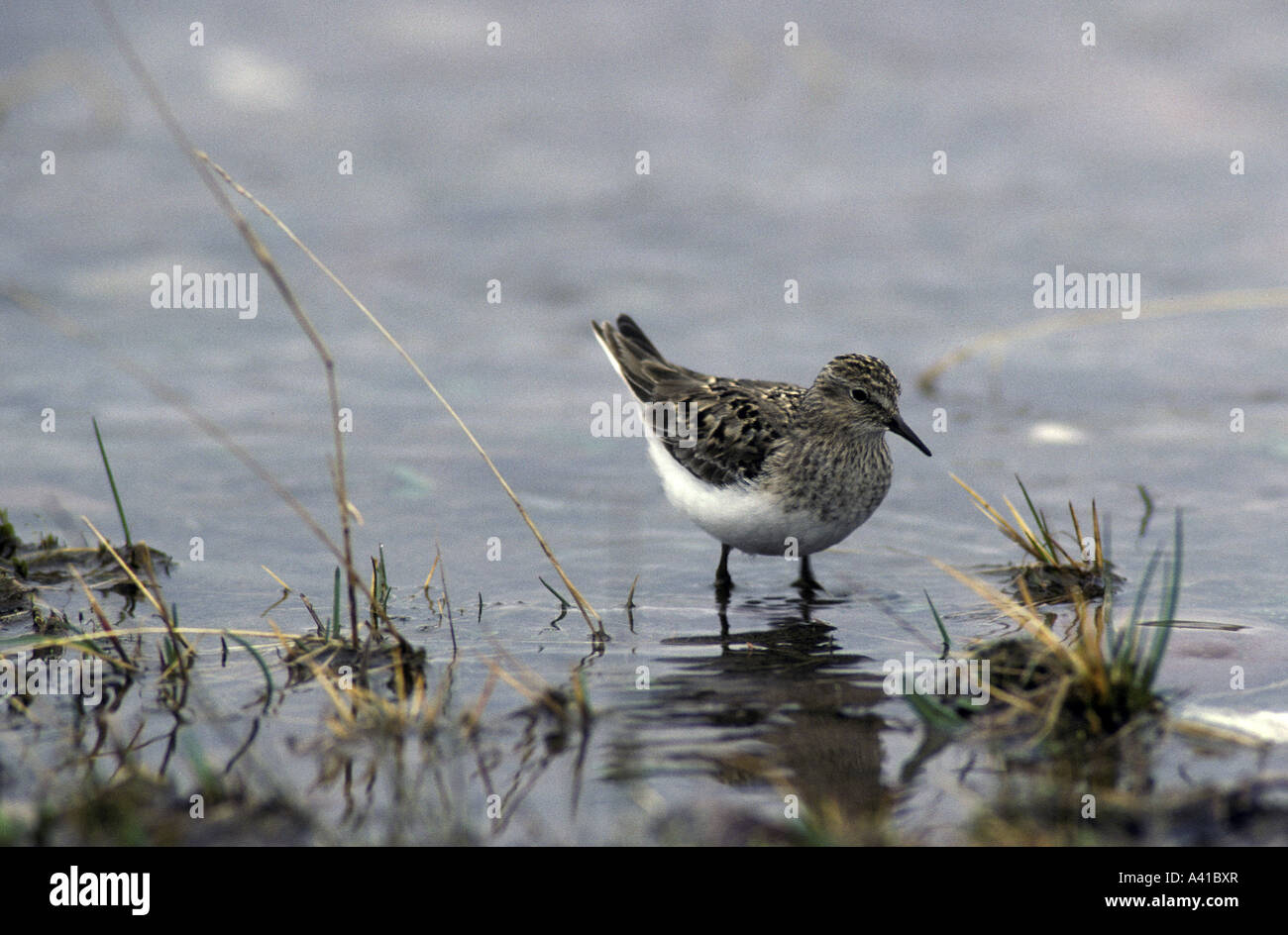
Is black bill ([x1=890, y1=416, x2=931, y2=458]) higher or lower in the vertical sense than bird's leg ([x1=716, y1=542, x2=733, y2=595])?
higher

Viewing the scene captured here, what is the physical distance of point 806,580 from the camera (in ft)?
26.4

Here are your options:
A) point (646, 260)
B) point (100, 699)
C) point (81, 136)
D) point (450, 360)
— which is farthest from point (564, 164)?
point (100, 699)

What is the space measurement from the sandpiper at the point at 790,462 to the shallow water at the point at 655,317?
391 mm

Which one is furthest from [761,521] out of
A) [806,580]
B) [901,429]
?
[901,429]

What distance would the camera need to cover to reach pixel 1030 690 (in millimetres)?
5430

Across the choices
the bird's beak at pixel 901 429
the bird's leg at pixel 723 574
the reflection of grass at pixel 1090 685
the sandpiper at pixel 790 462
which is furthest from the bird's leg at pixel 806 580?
the reflection of grass at pixel 1090 685

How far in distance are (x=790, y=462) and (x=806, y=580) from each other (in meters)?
0.78

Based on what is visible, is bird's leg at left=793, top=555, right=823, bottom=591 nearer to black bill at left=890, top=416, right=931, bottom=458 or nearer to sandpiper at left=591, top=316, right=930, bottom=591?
sandpiper at left=591, top=316, right=930, bottom=591

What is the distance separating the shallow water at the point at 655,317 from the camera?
20.8 feet

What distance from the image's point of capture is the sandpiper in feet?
25.3

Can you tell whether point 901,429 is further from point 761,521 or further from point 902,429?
point 761,521

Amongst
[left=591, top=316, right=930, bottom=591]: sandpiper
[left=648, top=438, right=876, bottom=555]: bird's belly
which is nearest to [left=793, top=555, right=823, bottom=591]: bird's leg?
[left=591, top=316, right=930, bottom=591]: sandpiper

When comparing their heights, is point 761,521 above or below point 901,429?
below

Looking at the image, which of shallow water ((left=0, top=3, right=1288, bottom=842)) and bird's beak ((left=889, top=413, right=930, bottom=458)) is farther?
bird's beak ((left=889, top=413, right=930, bottom=458))
